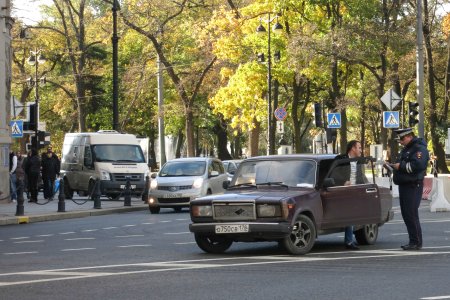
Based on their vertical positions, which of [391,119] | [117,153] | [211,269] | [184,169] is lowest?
[211,269]

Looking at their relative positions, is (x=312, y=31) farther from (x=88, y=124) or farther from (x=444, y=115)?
(x=88, y=124)

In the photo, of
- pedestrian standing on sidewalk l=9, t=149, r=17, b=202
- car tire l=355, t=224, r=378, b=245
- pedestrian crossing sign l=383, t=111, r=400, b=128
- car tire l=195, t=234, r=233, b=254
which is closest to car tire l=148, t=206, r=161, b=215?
pedestrian standing on sidewalk l=9, t=149, r=17, b=202

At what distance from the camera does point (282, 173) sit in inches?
666


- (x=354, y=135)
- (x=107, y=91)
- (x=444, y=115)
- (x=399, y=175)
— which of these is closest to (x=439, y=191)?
(x=399, y=175)

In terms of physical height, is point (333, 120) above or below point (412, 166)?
above

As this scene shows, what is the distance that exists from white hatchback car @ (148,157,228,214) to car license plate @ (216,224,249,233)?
1560 cm

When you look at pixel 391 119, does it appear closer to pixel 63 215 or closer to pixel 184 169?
pixel 184 169

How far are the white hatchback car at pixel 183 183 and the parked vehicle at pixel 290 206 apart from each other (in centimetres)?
1394

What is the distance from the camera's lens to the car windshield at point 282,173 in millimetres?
16766

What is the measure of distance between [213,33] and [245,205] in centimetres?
4605

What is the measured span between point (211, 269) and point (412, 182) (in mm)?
3981

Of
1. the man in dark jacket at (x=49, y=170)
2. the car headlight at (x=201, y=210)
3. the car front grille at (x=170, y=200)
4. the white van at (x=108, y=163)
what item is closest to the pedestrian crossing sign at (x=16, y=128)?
the man in dark jacket at (x=49, y=170)

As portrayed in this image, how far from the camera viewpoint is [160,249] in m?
17.6

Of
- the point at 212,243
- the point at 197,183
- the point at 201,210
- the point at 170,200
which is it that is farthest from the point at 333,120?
the point at 201,210
